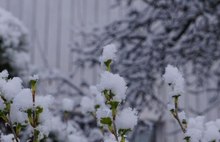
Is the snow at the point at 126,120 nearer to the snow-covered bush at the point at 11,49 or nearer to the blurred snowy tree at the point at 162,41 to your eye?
the snow-covered bush at the point at 11,49

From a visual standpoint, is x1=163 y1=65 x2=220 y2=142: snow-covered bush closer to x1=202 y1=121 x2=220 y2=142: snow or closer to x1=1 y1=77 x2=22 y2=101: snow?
x1=202 y1=121 x2=220 y2=142: snow

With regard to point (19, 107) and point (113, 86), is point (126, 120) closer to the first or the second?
point (113, 86)

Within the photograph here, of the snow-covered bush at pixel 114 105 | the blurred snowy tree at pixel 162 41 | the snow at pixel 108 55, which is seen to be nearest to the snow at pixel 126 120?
the snow-covered bush at pixel 114 105

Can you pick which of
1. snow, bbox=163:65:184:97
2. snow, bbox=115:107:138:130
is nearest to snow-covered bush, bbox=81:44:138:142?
snow, bbox=115:107:138:130

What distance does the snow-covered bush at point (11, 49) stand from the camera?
3.41 meters

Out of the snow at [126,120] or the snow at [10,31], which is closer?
the snow at [126,120]

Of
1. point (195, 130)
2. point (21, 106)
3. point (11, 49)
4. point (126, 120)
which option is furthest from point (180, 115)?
point (11, 49)

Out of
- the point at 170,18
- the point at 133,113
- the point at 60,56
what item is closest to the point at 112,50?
the point at 133,113

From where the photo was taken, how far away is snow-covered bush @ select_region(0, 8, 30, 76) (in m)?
3.41

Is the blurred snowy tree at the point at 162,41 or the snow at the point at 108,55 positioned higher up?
the blurred snowy tree at the point at 162,41

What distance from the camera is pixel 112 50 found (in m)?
1.03

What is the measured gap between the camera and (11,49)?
3475 mm

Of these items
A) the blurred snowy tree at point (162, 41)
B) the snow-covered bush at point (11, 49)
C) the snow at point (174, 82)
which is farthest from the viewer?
the blurred snowy tree at point (162, 41)

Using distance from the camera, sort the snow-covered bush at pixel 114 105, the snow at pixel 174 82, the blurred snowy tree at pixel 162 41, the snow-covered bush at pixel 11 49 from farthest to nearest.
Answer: the blurred snowy tree at pixel 162 41 < the snow-covered bush at pixel 11 49 < the snow at pixel 174 82 < the snow-covered bush at pixel 114 105
